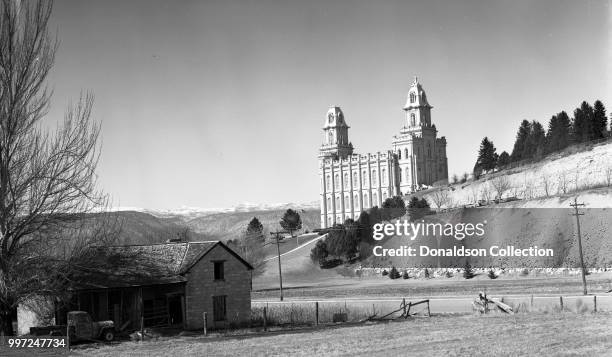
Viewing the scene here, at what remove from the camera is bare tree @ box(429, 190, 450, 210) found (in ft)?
407

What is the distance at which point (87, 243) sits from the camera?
25.6m

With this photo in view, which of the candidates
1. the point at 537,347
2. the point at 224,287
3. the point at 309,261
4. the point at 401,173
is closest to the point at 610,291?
the point at 224,287

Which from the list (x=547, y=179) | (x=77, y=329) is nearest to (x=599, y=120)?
(x=547, y=179)

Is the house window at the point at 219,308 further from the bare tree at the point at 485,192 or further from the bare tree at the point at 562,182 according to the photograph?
the bare tree at the point at 485,192

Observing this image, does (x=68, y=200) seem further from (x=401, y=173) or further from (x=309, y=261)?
(x=401, y=173)

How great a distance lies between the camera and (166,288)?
35656 mm

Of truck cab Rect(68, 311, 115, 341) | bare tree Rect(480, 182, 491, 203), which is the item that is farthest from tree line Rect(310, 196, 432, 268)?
truck cab Rect(68, 311, 115, 341)

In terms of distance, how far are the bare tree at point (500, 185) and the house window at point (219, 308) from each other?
261 feet

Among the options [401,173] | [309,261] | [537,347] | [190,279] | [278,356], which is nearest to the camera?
[537,347]

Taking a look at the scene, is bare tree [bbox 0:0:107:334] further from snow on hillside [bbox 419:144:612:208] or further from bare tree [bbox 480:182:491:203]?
bare tree [bbox 480:182:491:203]

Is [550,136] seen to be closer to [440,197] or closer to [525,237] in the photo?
[440,197]

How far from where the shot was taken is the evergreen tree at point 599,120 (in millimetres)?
115375

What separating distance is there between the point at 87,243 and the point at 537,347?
47.9 feet

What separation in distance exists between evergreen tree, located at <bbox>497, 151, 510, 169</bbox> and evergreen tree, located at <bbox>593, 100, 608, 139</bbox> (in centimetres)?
1942
